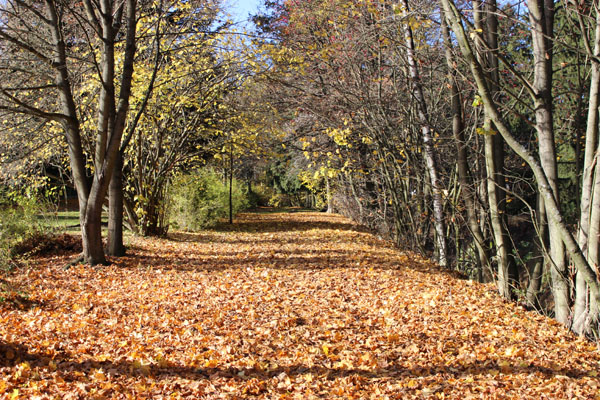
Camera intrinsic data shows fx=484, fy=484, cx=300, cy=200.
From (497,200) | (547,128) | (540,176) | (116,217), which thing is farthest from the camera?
(116,217)

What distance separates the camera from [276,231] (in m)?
14.2

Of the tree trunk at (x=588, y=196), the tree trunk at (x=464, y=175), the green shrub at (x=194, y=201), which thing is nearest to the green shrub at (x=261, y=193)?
the green shrub at (x=194, y=201)

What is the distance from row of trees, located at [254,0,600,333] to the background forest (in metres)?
0.04

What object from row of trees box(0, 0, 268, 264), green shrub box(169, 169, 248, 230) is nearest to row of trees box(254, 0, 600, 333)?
row of trees box(0, 0, 268, 264)

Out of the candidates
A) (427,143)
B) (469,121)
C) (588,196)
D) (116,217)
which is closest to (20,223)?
(116,217)

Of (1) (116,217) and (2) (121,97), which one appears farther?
(1) (116,217)

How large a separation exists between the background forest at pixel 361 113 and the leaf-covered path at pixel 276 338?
3.02 ft

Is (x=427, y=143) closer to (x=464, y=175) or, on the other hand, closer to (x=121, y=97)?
(x=464, y=175)

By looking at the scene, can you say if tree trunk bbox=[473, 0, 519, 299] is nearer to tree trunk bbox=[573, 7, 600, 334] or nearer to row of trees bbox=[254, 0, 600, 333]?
row of trees bbox=[254, 0, 600, 333]

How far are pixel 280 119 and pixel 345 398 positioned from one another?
11023 mm

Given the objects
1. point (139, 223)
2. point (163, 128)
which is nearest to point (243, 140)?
point (163, 128)

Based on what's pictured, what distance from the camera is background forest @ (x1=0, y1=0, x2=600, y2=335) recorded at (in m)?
5.23

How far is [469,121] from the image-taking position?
8.15m

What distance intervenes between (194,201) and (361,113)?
21.4 feet
